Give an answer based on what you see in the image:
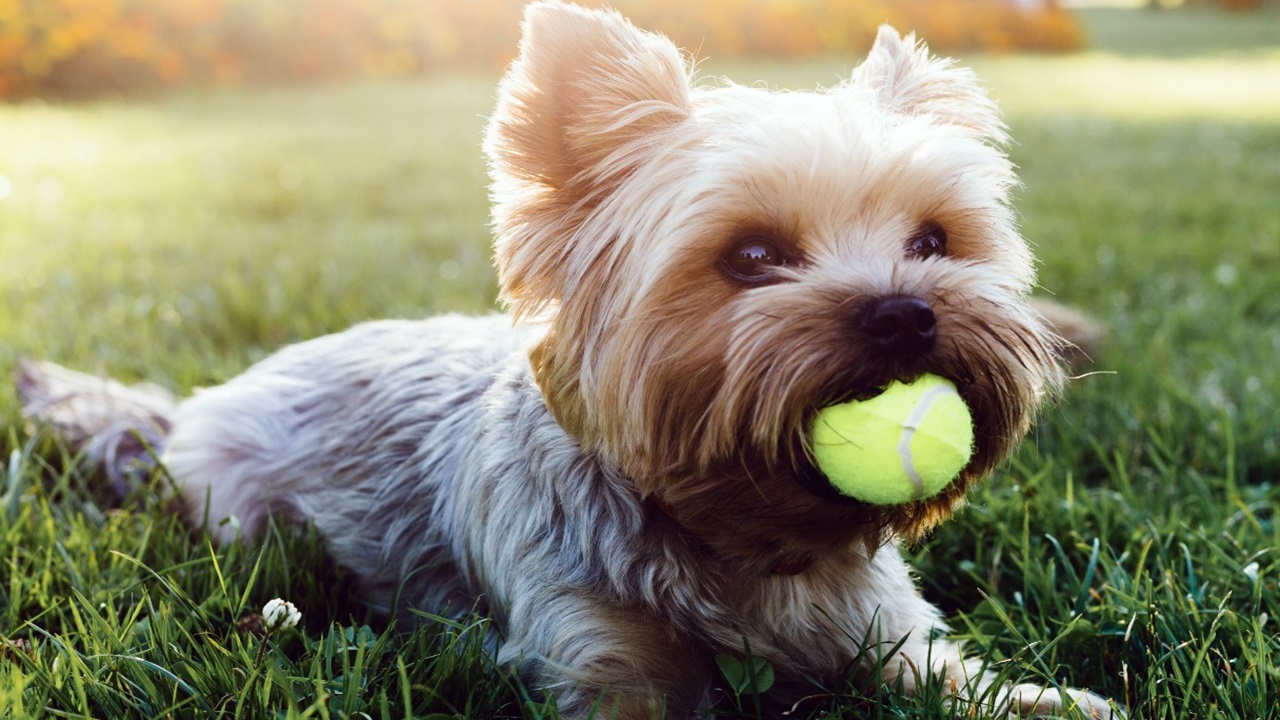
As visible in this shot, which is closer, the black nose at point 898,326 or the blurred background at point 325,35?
the black nose at point 898,326

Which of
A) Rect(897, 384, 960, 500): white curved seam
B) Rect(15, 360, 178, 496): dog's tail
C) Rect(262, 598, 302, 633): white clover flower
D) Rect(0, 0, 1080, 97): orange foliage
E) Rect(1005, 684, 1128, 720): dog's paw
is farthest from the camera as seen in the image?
Rect(0, 0, 1080, 97): orange foliage

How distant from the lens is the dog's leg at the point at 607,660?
7.75 feet

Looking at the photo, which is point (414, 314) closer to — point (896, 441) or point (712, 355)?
point (712, 355)

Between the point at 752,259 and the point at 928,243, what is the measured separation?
482 mm

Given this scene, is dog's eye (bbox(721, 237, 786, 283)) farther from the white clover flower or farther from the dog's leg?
the white clover flower

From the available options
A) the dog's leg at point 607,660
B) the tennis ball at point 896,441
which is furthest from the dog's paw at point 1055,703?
the dog's leg at point 607,660

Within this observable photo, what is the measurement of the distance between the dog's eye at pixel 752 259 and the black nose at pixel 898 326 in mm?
315

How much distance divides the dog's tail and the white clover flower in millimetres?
1355

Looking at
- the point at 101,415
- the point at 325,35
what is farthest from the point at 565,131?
the point at 325,35

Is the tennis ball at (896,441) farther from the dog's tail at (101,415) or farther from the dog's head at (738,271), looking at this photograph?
the dog's tail at (101,415)

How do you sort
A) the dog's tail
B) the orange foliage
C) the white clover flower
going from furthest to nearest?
the orange foliage, the dog's tail, the white clover flower

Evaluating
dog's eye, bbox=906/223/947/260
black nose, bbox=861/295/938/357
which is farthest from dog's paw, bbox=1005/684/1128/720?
dog's eye, bbox=906/223/947/260

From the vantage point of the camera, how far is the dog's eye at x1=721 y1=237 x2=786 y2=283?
2.37 m

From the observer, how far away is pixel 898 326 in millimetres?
2117
